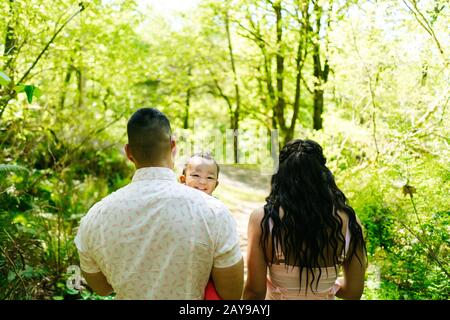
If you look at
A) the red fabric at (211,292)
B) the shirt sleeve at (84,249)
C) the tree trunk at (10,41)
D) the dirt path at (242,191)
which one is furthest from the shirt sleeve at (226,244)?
the dirt path at (242,191)

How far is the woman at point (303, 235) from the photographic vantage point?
2408 mm

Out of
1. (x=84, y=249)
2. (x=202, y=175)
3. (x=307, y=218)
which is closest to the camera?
(x=84, y=249)

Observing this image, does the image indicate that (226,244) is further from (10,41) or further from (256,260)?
(10,41)

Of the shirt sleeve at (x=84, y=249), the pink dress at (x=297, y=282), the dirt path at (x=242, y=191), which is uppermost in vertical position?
the shirt sleeve at (x=84, y=249)

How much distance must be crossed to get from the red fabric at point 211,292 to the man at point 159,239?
0.09ft

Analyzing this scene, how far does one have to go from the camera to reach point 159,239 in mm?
1995

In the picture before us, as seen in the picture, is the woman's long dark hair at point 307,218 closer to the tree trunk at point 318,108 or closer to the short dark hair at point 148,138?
the short dark hair at point 148,138

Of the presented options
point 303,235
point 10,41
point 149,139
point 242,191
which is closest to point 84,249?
point 149,139

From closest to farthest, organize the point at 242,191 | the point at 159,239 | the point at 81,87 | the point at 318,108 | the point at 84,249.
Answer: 1. the point at 159,239
2. the point at 84,249
3. the point at 318,108
4. the point at 81,87
5. the point at 242,191

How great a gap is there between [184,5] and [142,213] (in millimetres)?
15196

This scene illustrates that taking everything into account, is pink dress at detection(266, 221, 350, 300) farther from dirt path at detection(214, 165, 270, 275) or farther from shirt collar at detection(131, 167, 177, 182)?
dirt path at detection(214, 165, 270, 275)

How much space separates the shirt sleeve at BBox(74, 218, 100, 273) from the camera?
82.7 inches

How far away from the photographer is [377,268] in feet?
15.1

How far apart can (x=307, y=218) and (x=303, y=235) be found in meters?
0.09
